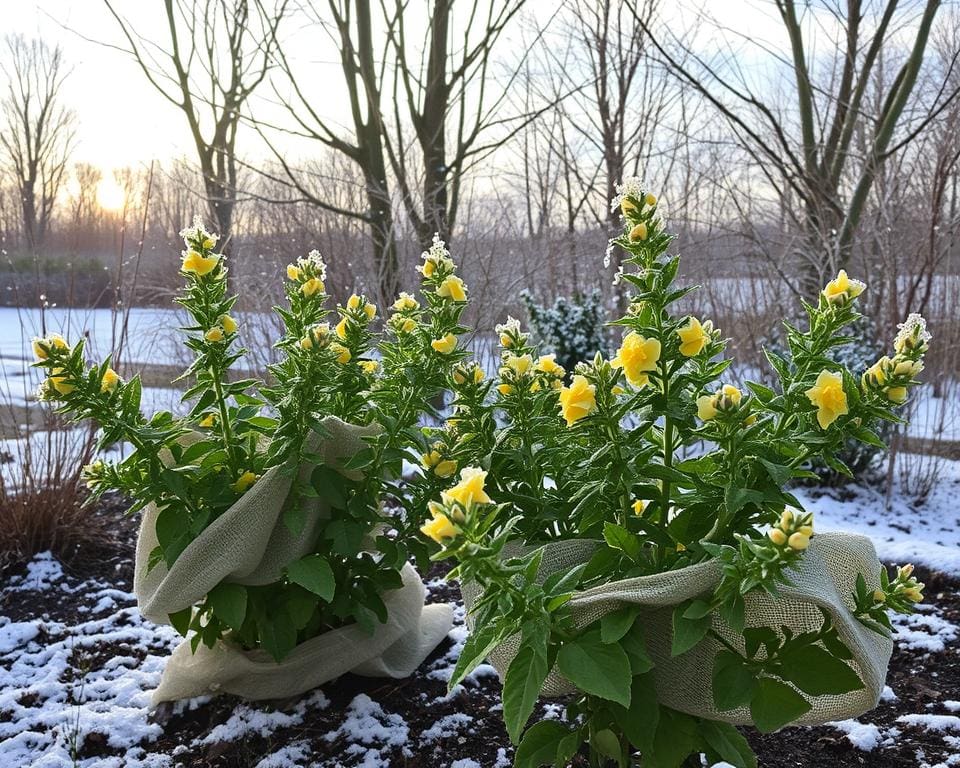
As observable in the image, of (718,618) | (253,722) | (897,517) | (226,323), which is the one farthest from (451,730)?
(897,517)

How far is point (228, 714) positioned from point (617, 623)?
4.13 feet

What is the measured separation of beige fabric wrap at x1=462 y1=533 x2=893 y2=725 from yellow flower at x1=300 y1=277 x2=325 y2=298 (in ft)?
2.42

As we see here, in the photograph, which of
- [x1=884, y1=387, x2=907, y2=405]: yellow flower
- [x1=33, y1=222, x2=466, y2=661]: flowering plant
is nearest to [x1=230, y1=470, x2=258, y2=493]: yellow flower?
[x1=33, y1=222, x2=466, y2=661]: flowering plant

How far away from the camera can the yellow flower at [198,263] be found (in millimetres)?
1501

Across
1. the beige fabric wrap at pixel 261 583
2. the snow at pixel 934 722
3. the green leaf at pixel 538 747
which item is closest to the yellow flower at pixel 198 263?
the beige fabric wrap at pixel 261 583

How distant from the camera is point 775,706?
1124 mm

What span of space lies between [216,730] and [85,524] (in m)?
1.72

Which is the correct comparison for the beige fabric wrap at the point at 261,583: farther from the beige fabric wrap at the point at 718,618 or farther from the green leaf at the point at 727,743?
the green leaf at the point at 727,743

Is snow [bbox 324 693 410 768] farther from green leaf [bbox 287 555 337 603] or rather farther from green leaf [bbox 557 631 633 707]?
green leaf [bbox 557 631 633 707]

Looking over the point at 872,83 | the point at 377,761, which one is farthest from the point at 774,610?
the point at 872,83

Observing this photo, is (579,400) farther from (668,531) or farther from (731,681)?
(731,681)

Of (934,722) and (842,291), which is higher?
(842,291)

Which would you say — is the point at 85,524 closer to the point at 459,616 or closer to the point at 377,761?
the point at 459,616

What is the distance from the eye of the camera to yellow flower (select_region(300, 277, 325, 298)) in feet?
5.60
